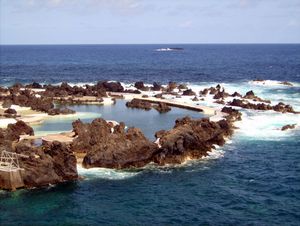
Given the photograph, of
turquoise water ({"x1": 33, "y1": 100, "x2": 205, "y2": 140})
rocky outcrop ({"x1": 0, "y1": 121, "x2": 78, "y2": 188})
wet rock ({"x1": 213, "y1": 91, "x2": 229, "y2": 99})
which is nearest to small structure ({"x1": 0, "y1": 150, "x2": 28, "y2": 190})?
rocky outcrop ({"x1": 0, "y1": 121, "x2": 78, "y2": 188})

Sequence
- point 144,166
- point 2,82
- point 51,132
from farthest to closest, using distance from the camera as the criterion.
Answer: point 2,82 → point 51,132 → point 144,166

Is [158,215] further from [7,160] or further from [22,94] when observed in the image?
[22,94]

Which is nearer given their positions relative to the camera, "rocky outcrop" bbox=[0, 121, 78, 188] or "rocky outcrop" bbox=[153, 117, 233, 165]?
"rocky outcrop" bbox=[0, 121, 78, 188]

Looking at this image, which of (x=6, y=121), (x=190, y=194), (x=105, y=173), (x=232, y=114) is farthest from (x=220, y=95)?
(x=190, y=194)

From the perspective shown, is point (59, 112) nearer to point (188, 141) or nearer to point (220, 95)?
point (188, 141)

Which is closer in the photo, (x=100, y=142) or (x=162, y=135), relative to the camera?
(x=100, y=142)

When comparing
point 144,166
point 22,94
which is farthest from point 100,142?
point 22,94

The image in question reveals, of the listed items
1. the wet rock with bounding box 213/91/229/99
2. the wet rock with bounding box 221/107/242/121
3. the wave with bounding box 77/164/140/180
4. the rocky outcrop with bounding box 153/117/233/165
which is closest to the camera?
the wave with bounding box 77/164/140/180

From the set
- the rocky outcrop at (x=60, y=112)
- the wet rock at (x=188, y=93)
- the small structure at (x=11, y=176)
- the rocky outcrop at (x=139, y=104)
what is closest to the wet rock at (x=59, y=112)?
the rocky outcrop at (x=60, y=112)

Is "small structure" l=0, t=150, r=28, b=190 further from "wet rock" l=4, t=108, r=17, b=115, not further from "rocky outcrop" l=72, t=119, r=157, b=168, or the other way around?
"wet rock" l=4, t=108, r=17, b=115
